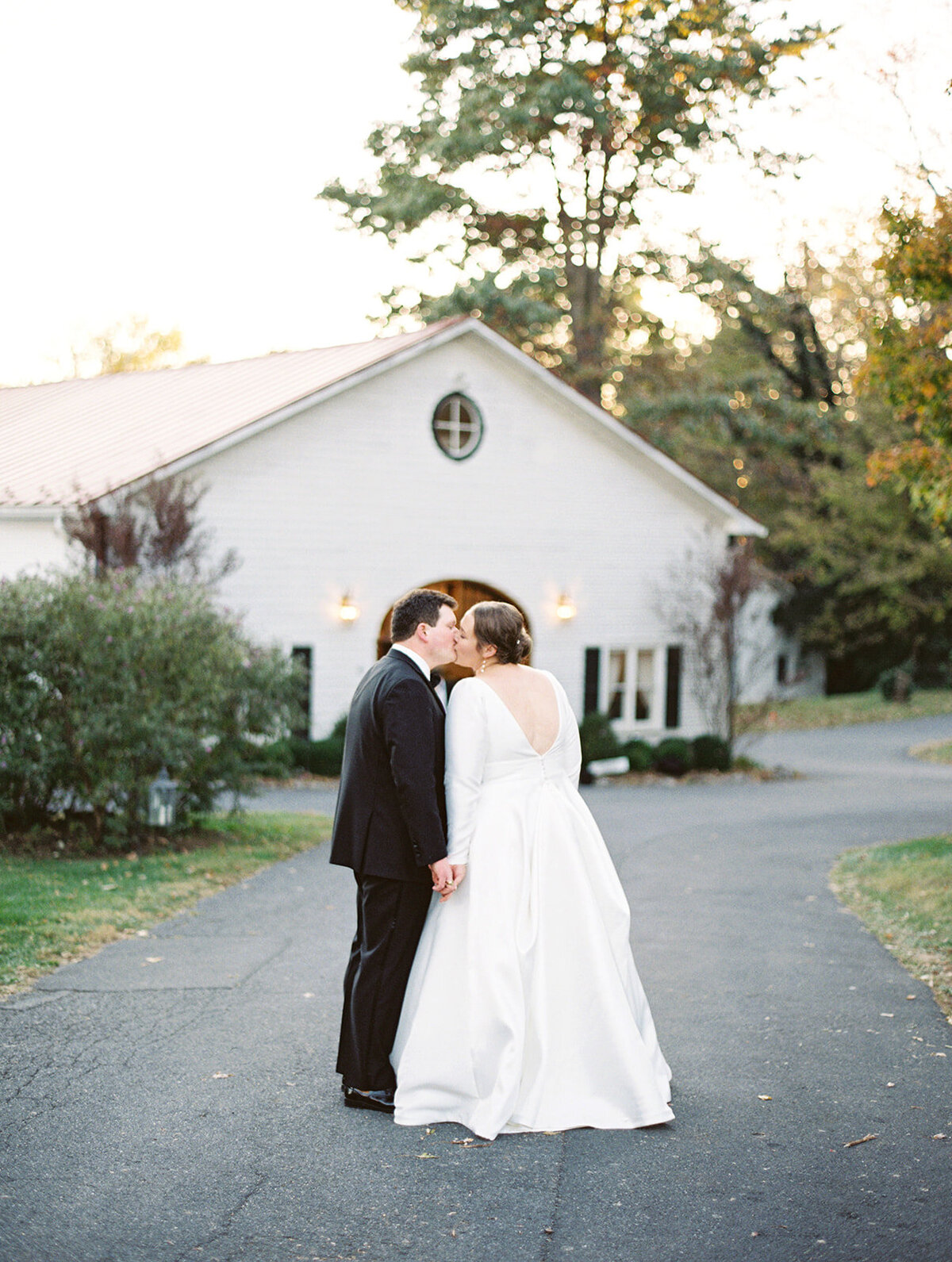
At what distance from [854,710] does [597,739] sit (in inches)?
607

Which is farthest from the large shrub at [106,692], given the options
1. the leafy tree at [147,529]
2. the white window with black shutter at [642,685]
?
the white window with black shutter at [642,685]

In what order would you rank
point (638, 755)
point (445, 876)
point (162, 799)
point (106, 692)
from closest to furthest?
point (445, 876)
point (106, 692)
point (162, 799)
point (638, 755)

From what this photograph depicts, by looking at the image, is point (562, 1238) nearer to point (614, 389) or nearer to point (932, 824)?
point (932, 824)

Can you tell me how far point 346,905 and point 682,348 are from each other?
37.5 meters

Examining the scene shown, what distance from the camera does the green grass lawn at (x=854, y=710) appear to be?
106ft

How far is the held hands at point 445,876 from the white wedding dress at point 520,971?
0.06 meters

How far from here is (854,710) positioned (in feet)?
111

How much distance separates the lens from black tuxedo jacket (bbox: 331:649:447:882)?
5.02m

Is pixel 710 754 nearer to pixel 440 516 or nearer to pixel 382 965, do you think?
pixel 440 516

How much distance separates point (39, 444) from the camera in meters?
20.0

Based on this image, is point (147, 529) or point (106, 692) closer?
point (106, 692)

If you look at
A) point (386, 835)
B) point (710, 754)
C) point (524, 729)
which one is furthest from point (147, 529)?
point (524, 729)

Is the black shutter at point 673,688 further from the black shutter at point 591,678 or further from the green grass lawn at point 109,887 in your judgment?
the green grass lawn at point 109,887

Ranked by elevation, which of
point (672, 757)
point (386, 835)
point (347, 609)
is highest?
point (347, 609)
